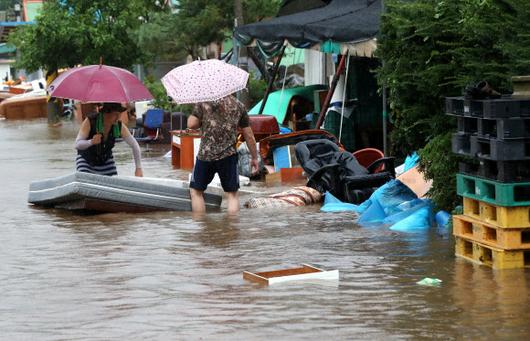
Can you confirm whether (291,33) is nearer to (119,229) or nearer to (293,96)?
(293,96)

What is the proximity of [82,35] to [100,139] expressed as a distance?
2480 centimetres

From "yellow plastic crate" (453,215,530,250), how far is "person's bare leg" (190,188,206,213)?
4133mm

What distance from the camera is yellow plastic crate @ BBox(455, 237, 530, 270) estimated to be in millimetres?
8742

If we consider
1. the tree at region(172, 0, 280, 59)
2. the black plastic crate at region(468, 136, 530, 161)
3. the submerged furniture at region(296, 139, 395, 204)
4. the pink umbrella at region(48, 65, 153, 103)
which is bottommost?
the submerged furniture at region(296, 139, 395, 204)

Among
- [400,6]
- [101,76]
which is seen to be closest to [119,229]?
[101,76]

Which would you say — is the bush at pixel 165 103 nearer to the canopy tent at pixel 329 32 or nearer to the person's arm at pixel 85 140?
the canopy tent at pixel 329 32

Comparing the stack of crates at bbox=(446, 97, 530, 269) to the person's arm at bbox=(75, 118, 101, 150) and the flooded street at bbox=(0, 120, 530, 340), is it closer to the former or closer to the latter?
the flooded street at bbox=(0, 120, 530, 340)

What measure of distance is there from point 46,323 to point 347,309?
1.89m

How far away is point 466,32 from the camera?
10.3m

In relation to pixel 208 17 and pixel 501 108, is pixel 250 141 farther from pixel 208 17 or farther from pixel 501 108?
pixel 208 17

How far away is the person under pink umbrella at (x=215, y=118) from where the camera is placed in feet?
40.3

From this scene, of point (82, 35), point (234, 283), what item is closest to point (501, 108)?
point (234, 283)

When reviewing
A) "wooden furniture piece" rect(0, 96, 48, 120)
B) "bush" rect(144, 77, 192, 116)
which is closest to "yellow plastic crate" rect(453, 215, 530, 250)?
"bush" rect(144, 77, 192, 116)

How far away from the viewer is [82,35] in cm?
3744
